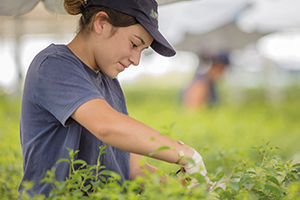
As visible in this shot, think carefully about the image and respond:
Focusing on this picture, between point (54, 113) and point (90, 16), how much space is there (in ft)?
1.66

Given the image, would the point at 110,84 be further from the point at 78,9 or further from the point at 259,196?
the point at 259,196

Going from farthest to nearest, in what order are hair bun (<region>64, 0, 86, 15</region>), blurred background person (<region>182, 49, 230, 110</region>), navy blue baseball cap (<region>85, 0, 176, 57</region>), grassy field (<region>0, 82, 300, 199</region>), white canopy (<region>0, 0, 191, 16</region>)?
blurred background person (<region>182, 49, 230, 110</region>) < grassy field (<region>0, 82, 300, 199</region>) < white canopy (<region>0, 0, 191, 16</region>) < hair bun (<region>64, 0, 86, 15</region>) < navy blue baseball cap (<region>85, 0, 176, 57</region>)

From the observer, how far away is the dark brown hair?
1302 millimetres

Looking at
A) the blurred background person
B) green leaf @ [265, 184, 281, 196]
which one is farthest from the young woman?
the blurred background person

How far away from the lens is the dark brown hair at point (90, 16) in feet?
4.27

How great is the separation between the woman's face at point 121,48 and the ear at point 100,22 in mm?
27

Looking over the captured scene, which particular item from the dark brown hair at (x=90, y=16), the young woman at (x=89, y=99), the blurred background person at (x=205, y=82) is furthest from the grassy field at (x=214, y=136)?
the dark brown hair at (x=90, y=16)

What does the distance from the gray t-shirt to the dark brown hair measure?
0.17 m

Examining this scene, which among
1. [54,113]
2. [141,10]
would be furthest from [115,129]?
[141,10]

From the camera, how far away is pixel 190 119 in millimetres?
5262

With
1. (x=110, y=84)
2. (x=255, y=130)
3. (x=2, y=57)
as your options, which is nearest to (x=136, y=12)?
(x=110, y=84)

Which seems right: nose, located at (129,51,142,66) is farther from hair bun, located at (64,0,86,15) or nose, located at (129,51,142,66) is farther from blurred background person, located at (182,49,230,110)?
blurred background person, located at (182,49,230,110)

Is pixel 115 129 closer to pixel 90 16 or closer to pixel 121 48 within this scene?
pixel 121 48

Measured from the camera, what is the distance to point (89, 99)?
3.42 ft
